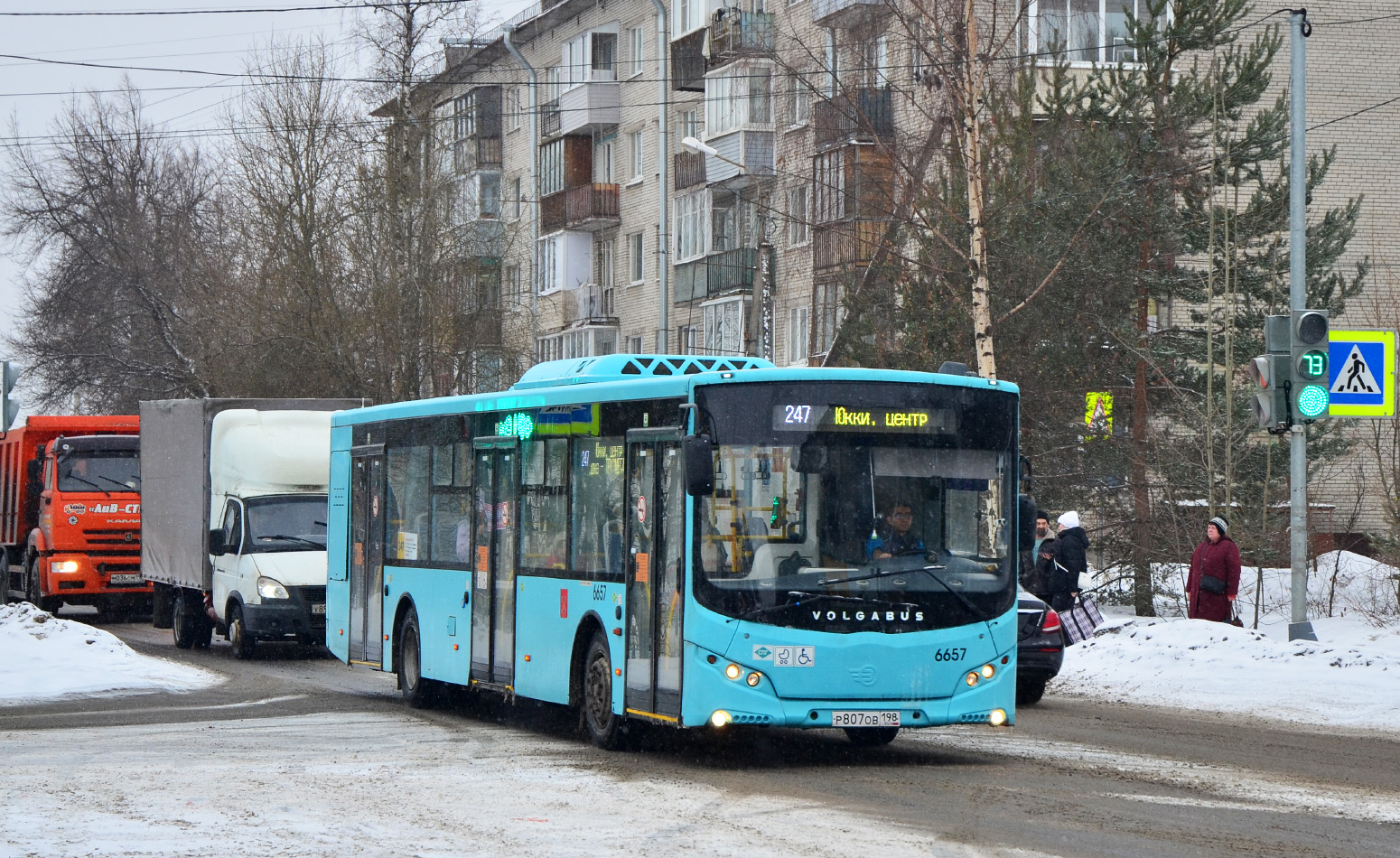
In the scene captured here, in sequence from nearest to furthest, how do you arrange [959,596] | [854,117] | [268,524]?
[959,596] < [268,524] < [854,117]

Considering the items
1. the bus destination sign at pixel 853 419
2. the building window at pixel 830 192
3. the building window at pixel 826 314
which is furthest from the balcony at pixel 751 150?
the bus destination sign at pixel 853 419

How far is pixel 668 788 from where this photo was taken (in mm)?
10719

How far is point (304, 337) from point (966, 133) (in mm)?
21808

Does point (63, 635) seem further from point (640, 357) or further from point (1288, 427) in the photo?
point (1288, 427)

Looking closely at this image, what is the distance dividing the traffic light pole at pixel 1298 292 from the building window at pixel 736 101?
2296 centimetres

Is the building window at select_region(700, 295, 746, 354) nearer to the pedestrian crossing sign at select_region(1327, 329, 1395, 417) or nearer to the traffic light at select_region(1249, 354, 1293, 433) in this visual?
the traffic light at select_region(1249, 354, 1293, 433)

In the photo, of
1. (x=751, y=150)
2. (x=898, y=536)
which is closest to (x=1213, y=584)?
(x=898, y=536)

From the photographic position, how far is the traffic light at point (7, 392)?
964 inches

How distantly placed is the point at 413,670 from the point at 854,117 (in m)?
11.9

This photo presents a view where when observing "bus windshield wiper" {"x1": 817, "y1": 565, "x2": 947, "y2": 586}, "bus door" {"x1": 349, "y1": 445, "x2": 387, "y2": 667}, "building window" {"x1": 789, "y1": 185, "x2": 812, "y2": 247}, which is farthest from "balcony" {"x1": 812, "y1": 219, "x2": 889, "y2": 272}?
"bus windshield wiper" {"x1": 817, "y1": 565, "x2": 947, "y2": 586}

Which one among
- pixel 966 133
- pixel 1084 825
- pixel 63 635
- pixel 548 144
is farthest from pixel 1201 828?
pixel 548 144

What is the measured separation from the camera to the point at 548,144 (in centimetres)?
5553

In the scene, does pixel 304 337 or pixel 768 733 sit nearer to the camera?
pixel 768 733

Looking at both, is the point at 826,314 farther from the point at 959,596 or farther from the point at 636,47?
the point at 959,596
